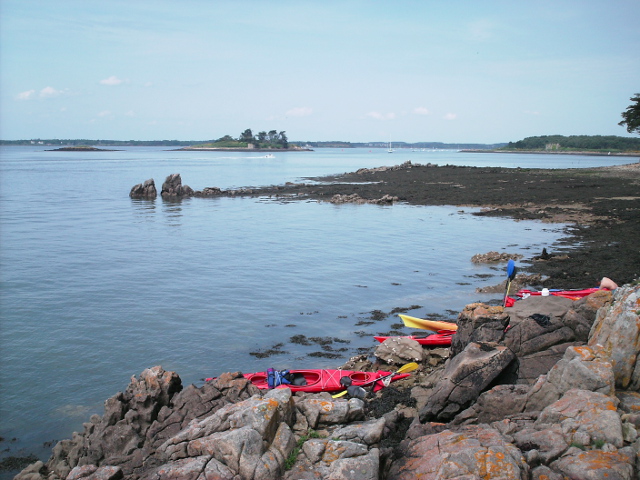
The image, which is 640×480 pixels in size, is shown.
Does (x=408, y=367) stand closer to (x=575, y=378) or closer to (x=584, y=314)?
(x=584, y=314)

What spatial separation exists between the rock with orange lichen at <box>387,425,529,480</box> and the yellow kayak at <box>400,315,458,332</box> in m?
7.47

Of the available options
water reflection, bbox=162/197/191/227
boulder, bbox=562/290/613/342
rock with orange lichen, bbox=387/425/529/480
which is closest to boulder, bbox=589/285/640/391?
boulder, bbox=562/290/613/342

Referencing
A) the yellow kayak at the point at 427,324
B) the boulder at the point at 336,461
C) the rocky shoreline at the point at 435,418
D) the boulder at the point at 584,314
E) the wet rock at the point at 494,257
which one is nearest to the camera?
the rocky shoreline at the point at 435,418

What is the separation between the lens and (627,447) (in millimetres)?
6551

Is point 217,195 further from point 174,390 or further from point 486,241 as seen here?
point 174,390

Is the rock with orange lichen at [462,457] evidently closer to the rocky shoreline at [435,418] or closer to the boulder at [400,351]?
Result: the rocky shoreline at [435,418]

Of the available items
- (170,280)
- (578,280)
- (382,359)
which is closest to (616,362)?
(382,359)

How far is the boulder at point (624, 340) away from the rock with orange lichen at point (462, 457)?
251 cm

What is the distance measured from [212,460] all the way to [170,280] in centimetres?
1540

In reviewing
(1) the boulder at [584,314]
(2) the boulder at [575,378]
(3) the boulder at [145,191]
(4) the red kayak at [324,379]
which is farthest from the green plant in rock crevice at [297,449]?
(3) the boulder at [145,191]

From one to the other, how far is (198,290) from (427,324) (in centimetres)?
941

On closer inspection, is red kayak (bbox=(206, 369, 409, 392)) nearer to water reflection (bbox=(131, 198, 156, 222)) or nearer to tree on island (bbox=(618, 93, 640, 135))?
water reflection (bbox=(131, 198, 156, 222))

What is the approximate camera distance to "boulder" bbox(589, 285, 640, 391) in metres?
8.35

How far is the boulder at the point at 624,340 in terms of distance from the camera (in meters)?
8.35
